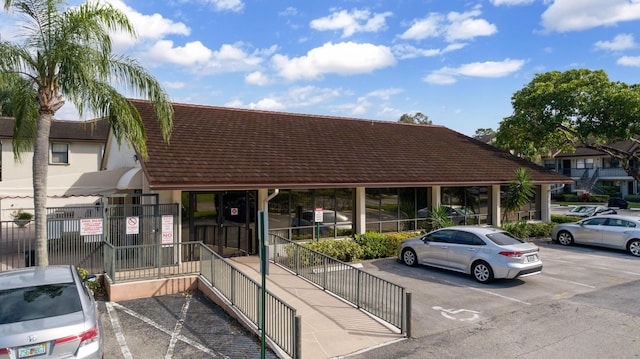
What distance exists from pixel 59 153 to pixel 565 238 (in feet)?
95.5

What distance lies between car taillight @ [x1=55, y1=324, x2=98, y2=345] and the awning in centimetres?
803

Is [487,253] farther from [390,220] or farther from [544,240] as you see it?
[544,240]

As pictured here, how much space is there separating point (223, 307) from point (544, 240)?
52.8ft

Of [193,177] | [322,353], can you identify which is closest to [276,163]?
[193,177]

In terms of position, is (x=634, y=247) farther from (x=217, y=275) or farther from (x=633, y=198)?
(x=633, y=198)

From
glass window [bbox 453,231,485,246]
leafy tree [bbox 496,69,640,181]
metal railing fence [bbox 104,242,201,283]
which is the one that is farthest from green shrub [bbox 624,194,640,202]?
metal railing fence [bbox 104,242,201,283]

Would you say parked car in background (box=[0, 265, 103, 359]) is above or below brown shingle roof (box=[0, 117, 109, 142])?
below

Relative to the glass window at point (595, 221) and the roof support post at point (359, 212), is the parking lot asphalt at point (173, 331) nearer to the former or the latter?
the roof support post at point (359, 212)

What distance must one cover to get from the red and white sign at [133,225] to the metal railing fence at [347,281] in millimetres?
4013

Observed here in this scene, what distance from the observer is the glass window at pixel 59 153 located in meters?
26.5

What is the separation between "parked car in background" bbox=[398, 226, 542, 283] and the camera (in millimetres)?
11102

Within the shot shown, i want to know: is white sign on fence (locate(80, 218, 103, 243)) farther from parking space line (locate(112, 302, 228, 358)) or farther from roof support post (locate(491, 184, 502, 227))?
roof support post (locate(491, 184, 502, 227))

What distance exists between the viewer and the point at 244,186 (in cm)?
1286

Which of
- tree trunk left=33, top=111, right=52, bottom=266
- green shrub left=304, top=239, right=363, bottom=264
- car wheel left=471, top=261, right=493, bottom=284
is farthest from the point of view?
green shrub left=304, top=239, right=363, bottom=264
